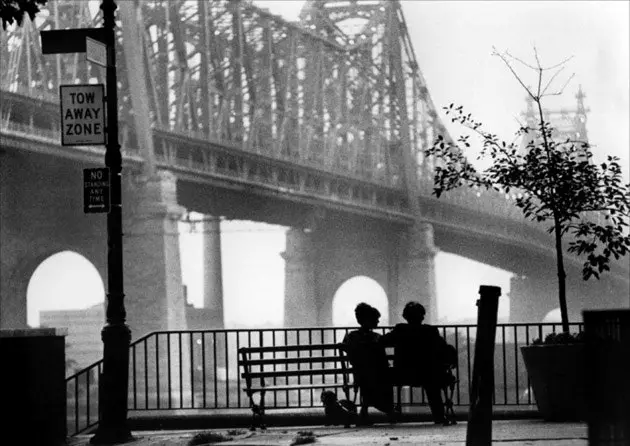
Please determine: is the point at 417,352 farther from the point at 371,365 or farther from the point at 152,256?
the point at 152,256

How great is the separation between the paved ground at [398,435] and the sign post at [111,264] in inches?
10.1

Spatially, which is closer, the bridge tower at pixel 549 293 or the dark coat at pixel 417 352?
the dark coat at pixel 417 352

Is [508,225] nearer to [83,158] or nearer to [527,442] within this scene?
[83,158]

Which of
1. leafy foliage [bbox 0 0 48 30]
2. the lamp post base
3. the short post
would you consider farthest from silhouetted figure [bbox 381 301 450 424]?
leafy foliage [bbox 0 0 48 30]

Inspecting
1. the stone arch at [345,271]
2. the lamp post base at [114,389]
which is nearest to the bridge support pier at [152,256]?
the stone arch at [345,271]

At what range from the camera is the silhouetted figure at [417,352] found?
12.6 metres

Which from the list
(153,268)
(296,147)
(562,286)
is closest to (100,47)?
(562,286)

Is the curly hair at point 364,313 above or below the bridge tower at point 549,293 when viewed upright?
below

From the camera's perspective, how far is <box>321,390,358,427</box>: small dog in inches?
516

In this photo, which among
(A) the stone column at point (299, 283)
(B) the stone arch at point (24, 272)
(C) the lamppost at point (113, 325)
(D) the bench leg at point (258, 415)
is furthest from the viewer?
(A) the stone column at point (299, 283)

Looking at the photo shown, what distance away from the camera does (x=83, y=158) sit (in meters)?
43.9

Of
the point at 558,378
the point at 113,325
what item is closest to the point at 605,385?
the point at 558,378

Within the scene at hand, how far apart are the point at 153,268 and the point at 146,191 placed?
2.43m

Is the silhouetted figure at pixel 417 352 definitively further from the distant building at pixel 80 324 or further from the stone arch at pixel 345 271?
the distant building at pixel 80 324
